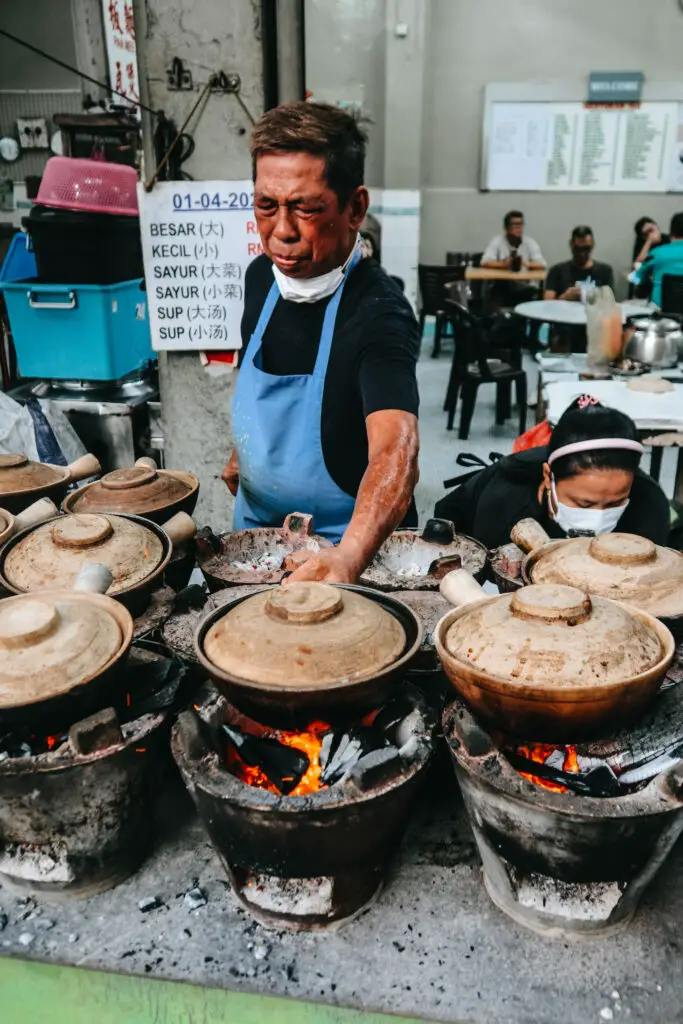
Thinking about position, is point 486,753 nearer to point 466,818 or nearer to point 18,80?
point 466,818

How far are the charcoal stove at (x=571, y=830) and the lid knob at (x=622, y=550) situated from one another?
388 millimetres

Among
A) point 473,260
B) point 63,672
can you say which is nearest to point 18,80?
point 473,260

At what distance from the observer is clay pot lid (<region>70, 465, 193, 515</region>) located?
2.31 m

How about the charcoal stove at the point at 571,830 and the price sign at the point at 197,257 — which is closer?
the charcoal stove at the point at 571,830

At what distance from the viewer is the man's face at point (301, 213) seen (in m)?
1.99

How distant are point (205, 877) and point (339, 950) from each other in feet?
1.02

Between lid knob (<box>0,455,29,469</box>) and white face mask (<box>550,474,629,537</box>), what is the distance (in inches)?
69.0

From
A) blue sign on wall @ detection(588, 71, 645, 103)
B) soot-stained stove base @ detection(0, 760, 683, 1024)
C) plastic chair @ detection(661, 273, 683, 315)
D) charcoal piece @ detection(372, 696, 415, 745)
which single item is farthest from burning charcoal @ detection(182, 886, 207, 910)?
blue sign on wall @ detection(588, 71, 645, 103)

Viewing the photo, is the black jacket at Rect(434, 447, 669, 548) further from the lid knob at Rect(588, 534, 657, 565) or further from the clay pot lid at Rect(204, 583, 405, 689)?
the clay pot lid at Rect(204, 583, 405, 689)

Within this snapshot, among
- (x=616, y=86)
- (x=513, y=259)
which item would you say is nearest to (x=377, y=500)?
A: (x=513, y=259)

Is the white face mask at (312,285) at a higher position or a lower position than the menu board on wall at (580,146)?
lower

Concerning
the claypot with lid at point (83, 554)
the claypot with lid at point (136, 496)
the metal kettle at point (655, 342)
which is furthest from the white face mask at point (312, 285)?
the metal kettle at point (655, 342)

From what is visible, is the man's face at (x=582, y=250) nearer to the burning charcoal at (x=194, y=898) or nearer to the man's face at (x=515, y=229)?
the man's face at (x=515, y=229)

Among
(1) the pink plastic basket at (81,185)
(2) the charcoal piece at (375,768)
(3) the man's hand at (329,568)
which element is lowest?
(2) the charcoal piece at (375,768)
